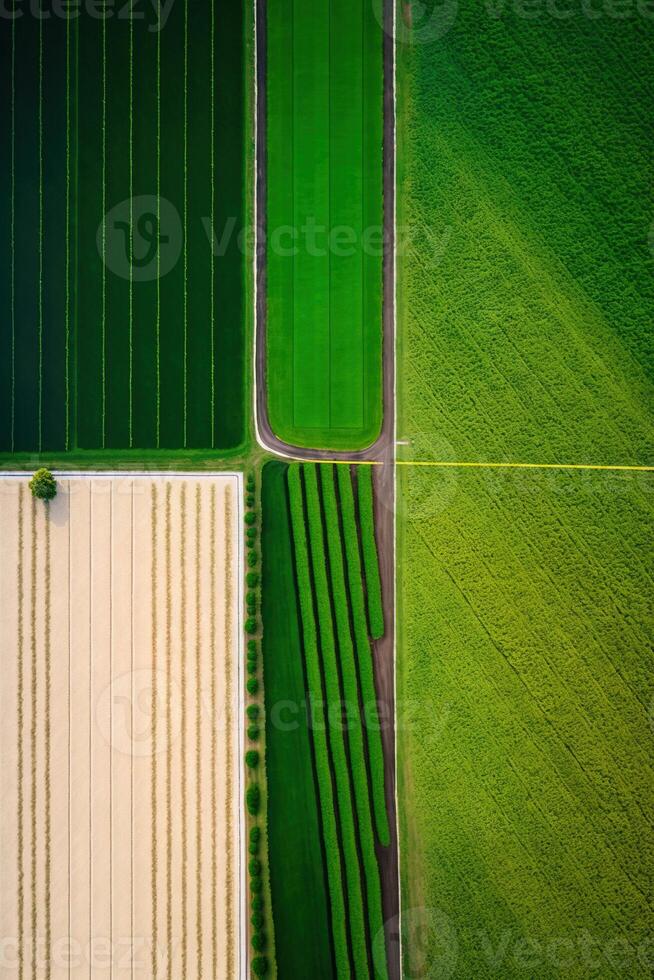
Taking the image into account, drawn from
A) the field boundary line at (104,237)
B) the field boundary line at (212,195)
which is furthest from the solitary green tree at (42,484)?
the field boundary line at (212,195)

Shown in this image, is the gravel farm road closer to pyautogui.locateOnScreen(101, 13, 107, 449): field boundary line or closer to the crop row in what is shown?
the crop row

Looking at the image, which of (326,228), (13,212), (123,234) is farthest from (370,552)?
(13,212)

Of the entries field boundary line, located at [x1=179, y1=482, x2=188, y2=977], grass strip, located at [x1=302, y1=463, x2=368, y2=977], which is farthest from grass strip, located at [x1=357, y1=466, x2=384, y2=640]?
field boundary line, located at [x1=179, y1=482, x2=188, y2=977]

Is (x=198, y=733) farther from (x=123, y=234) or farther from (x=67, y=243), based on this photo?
(x=67, y=243)

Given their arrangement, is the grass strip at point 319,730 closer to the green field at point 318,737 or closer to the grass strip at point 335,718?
the green field at point 318,737

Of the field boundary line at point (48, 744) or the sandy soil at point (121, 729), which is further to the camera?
the field boundary line at point (48, 744)

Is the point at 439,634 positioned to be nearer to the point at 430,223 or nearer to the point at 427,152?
the point at 430,223
